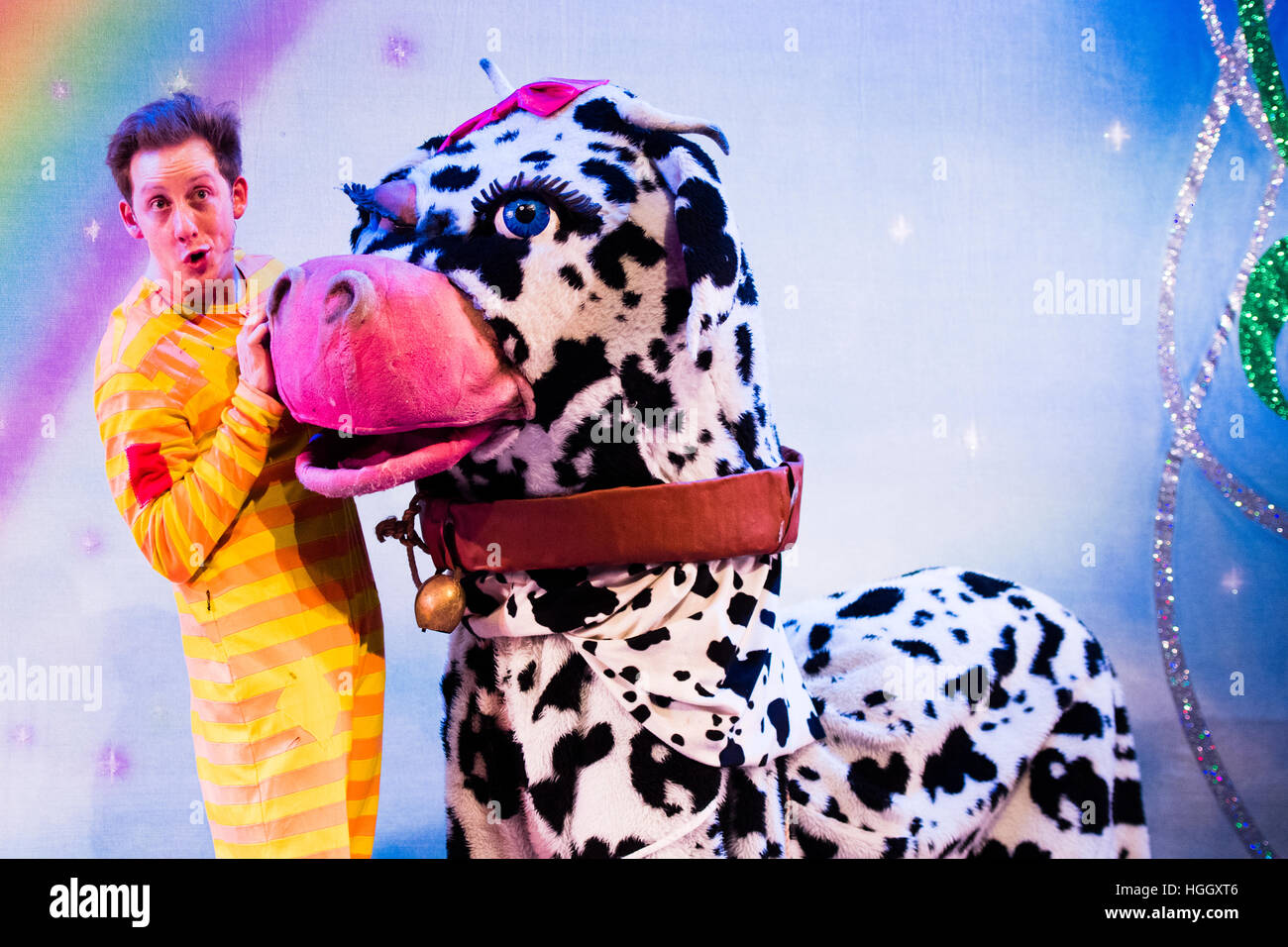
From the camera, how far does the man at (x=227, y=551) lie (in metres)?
0.96

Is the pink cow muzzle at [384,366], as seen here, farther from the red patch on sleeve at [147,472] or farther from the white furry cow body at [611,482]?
the red patch on sleeve at [147,472]

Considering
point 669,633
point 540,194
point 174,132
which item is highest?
point 174,132

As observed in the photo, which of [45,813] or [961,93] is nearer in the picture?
[45,813]

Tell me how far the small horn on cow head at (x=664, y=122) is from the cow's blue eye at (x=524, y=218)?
113mm

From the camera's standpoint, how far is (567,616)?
0.84m

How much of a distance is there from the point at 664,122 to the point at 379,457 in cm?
35

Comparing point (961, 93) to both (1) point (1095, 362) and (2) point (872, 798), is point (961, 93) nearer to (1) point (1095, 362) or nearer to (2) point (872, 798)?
(1) point (1095, 362)

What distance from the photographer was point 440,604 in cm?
84

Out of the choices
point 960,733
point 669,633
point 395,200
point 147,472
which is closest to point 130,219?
point 147,472

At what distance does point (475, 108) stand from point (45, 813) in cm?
112

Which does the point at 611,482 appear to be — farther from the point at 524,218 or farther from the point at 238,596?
the point at 238,596

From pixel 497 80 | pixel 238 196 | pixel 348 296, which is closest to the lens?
pixel 348 296

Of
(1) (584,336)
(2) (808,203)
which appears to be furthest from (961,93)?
(1) (584,336)

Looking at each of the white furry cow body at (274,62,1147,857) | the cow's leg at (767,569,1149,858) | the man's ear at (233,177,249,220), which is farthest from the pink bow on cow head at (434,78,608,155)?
the cow's leg at (767,569,1149,858)
